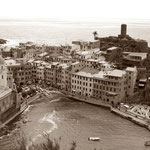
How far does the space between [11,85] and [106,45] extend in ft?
152

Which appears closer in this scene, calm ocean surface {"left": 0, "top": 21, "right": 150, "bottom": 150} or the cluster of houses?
calm ocean surface {"left": 0, "top": 21, "right": 150, "bottom": 150}

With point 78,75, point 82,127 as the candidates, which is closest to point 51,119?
point 82,127

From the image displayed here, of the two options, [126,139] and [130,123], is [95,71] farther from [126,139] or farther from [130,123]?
[126,139]

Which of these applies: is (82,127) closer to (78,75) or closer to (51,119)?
(51,119)

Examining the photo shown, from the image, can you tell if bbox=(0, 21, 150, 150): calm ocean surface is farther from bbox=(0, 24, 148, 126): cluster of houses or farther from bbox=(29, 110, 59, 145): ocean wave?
bbox=(0, 24, 148, 126): cluster of houses

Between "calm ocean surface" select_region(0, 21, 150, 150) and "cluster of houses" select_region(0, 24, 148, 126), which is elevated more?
"cluster of houses" select_region(0, 24, 148, 126)

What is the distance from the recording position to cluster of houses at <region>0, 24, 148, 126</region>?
63381 millimetres

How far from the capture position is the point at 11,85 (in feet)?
216

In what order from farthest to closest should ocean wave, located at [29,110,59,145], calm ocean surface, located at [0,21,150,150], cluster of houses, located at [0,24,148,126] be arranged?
cluster of houses, located at [0,24,148,126] → ocean wave, located at [29,110,59,145] → calm ocean surface, located at [0,21,150,150]

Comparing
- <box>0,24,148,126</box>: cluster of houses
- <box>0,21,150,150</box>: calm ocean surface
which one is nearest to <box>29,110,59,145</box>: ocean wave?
<box>0,21,150,150</box>: calm ocean surface

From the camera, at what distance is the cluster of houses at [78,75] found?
63381 millimetres

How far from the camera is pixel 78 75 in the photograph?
70.6 m

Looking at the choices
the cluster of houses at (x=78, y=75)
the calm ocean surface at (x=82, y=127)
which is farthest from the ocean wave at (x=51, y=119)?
the cluster of houses at (x=78, y=75)

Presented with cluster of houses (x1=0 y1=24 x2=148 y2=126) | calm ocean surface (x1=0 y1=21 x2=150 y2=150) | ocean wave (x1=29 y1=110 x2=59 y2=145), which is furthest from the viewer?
cluster of houses (x1=0 y1=24 x2=148 y2=126)
